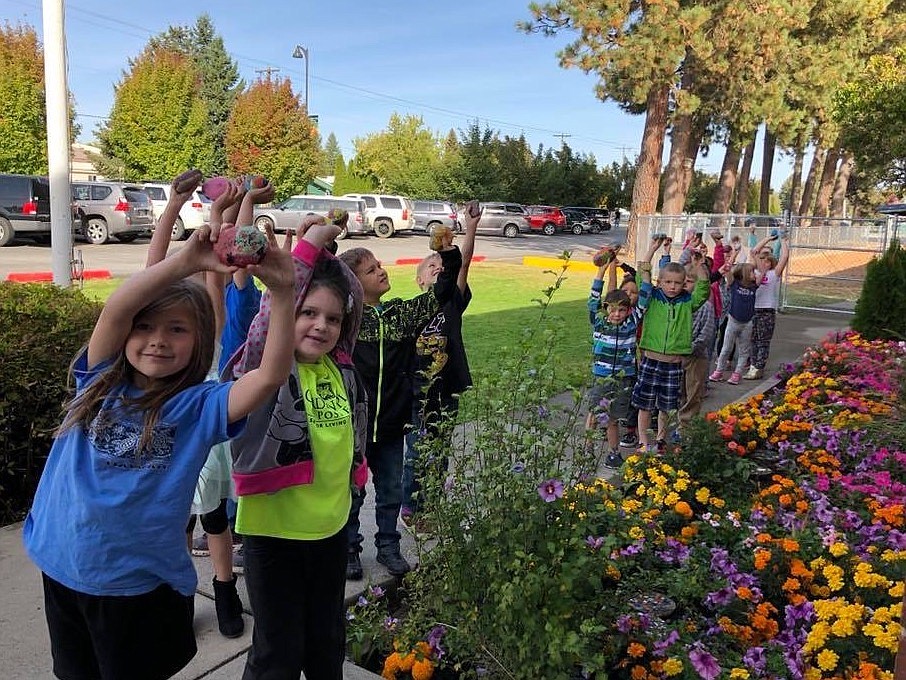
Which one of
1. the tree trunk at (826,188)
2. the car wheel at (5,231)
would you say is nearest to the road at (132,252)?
the car wheel at (5,231)

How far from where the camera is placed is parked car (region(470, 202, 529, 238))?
120 ft

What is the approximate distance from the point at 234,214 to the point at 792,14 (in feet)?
68.2

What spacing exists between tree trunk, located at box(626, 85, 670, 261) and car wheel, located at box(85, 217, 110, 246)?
14.9 metres

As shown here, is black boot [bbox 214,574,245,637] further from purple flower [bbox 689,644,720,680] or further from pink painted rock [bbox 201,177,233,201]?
purple flower [bbox 689,644,720,680]

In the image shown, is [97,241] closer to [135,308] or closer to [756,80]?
[756,80]

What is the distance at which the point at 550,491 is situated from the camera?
2.46 m

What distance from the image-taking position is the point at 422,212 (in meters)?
35.0

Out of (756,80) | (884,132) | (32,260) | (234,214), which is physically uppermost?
(756,80)

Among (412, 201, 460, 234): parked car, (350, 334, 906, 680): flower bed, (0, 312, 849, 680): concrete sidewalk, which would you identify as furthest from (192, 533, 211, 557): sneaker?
(412, 201, 460, 234): parked car

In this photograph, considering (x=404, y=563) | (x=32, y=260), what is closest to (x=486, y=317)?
(x=404, y=563)

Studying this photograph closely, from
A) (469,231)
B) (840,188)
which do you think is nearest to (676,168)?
(840,188)

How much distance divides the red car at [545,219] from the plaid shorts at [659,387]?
3383 cm

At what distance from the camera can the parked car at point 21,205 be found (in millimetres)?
18891

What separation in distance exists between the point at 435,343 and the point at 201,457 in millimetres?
1620
